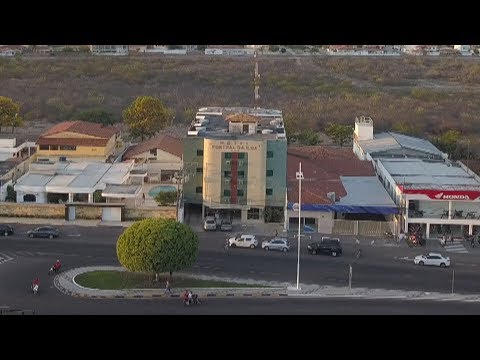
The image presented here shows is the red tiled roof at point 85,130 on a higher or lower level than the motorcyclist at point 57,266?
higher

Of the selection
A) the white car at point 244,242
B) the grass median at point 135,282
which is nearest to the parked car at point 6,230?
the grass median at point 135,282

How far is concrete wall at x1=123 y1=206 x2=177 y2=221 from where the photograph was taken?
47.2 feet

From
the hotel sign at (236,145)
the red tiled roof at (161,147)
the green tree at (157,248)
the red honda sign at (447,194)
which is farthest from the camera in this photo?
the red tiled roof at (161,147)

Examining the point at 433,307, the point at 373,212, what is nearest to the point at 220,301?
the point at 433,307

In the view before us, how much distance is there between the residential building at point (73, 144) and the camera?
18.7 meters

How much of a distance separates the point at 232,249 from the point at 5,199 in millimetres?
5134

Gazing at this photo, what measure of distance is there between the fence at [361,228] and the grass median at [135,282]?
13.1ft

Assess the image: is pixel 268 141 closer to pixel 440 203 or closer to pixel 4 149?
pixel 440 203

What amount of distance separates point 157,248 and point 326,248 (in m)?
3.45

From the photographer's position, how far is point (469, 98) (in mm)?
34375

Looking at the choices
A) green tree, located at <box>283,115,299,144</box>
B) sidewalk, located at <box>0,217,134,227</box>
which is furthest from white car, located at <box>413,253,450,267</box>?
green tree, located at <box>283,115,299,144</box>

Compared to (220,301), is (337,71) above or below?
above

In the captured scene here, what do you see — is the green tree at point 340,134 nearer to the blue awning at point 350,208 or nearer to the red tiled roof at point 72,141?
the red tiled roof at point 72,141

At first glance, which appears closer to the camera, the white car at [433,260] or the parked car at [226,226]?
the white car at [433,260]
